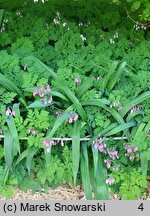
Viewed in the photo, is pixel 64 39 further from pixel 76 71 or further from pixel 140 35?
pixel 140 35

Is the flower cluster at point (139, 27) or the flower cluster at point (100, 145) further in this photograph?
the flower cluster at point (139, 27)

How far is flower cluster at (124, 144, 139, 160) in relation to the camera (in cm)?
324

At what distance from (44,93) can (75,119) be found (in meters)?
0.33

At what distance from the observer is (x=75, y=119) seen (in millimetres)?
3240

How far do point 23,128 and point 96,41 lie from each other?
55.8 inches

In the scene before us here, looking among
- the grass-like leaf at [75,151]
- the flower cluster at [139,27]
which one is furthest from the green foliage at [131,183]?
the flower cluster at [139,27]

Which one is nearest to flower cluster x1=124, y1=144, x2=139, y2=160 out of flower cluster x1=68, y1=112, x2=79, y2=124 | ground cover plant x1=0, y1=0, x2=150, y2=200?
ground cover plant x1=0, y1=0, x2=150, y2=200

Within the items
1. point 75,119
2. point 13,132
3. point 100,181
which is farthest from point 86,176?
point 13,132

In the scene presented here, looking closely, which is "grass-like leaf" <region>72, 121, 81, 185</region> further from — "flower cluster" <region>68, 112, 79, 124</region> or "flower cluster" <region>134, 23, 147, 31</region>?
"flower cluster" <region>134, 23, 147, 31</region>

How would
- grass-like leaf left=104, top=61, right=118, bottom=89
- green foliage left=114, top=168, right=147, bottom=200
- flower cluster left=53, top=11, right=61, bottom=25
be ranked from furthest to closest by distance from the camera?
1. flower cluster left=53, top=11, right=61, bottom=25
2. grass-like leaf left=104, top=61, right=118, bottom=89
3. green foliage left=114, top=168, right=147, bottom=200

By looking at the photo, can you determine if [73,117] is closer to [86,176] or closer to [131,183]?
[86,176]

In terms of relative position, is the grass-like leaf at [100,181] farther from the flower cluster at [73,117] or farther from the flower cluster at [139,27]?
the flower cluster at [139,27]

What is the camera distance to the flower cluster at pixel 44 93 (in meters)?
3.26

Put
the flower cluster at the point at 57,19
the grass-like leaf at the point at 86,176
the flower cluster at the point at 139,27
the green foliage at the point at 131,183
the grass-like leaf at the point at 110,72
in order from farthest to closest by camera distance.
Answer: the flower cluster at the point at 139,27 → the flower cluster at the point at 57,19 → the grass-like leaf at the point at 110,72 → the grass-like leaf at the point at 86,176 → the green foliage at the point at 131,183
